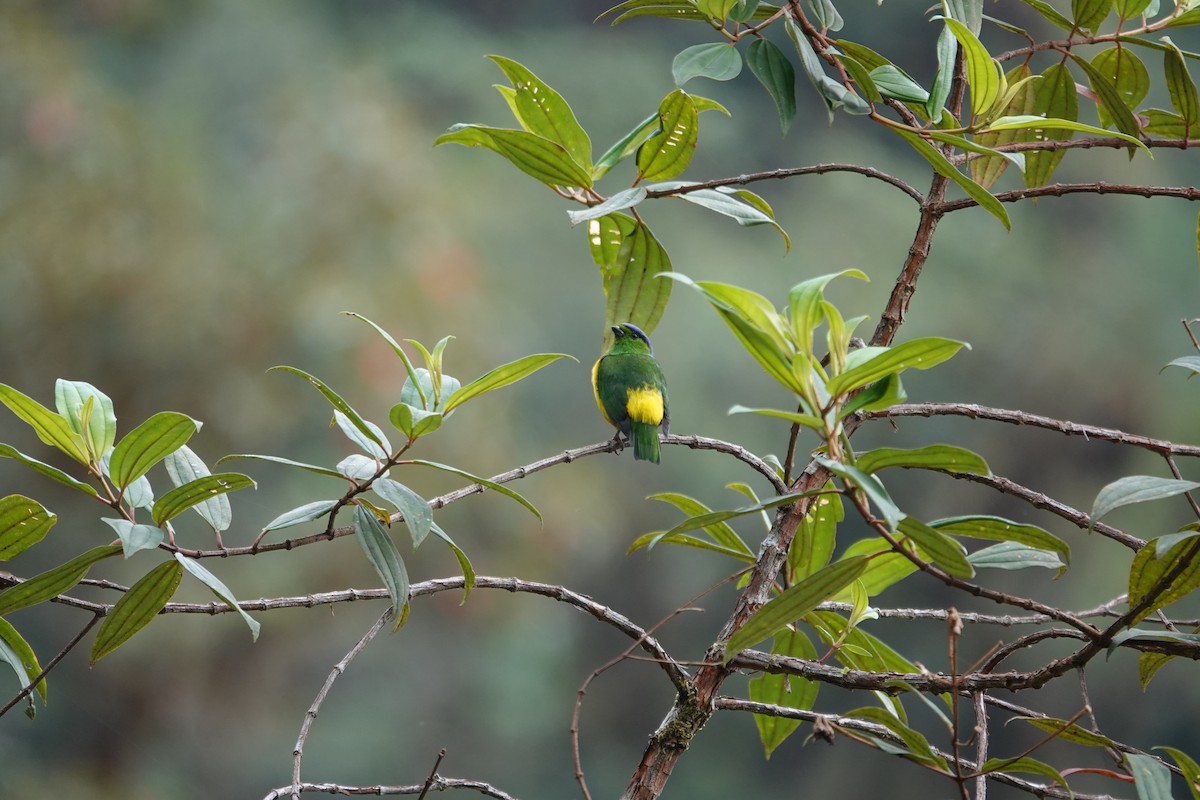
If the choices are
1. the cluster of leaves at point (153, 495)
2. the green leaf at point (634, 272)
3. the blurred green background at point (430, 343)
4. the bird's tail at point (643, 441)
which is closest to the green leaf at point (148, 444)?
the cluster of leaves at point (153, 495)

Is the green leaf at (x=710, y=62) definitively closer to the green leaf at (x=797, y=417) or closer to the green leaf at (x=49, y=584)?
the green leaf at (x=797, y=417)

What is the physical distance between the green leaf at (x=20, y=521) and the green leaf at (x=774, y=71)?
58cm

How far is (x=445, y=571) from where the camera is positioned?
347 centimetres

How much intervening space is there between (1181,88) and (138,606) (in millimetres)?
852

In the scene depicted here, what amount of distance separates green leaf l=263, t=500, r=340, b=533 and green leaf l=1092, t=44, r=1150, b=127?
769 millimetres

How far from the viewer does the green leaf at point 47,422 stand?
62 cm

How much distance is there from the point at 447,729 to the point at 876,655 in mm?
3031

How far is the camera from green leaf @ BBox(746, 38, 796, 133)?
2.48ft

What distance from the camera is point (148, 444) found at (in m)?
0.61

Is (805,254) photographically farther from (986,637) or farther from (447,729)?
(447,729)

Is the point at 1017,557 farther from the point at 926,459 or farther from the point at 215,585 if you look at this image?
the point at 215,585

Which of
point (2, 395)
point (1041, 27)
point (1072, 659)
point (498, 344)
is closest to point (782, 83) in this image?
point (1072, 659)

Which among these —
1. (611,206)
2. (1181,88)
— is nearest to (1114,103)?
(1181,88)

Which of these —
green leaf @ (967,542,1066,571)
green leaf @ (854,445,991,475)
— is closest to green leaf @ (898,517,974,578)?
green leaf @ (854,445,991,475)
